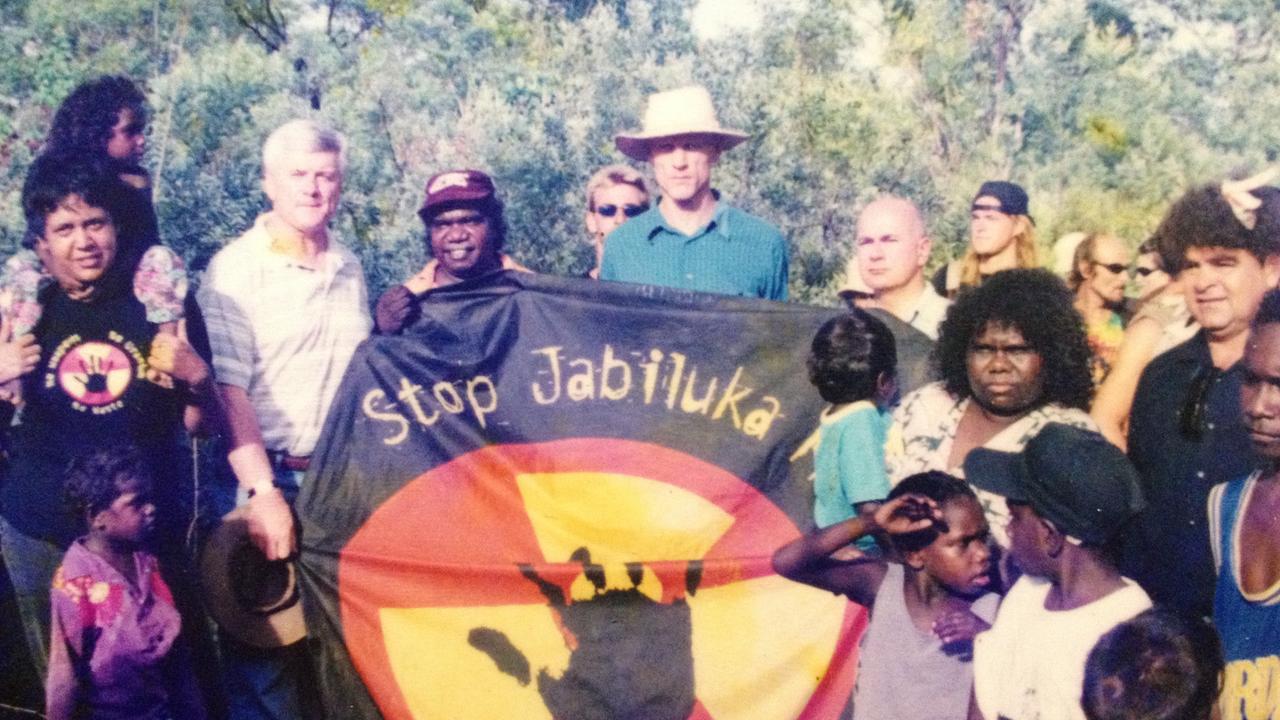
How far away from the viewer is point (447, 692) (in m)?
4.88

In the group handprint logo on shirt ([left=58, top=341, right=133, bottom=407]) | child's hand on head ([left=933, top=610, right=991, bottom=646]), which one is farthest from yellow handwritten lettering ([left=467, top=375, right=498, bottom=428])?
child's hand on head ([left=933, top=610, right=991, bottom=646])

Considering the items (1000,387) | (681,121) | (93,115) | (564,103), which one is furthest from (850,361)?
(564,103)

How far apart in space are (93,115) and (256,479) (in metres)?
2.29

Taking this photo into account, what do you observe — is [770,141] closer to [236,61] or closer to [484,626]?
[236,61]

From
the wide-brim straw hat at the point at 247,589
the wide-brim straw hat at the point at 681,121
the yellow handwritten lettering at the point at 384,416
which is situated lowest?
the wide-brim straw hat at the point at 247,589

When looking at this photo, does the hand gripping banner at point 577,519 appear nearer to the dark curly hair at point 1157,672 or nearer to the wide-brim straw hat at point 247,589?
the wide-brim straw hat at point 247,589

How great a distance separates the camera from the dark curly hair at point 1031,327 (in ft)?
13.7

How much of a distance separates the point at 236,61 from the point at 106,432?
229 inches

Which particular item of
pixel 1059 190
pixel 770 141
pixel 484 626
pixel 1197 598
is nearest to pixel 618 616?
pixel 484 626

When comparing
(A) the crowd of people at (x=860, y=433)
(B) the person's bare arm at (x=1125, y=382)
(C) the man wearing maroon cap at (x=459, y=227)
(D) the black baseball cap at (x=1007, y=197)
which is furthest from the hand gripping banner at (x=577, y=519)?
(D) the black baseball cap at (x=1007, y=197)

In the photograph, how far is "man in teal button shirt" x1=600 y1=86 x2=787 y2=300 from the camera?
571 centimetres

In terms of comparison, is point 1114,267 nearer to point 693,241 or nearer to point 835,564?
point 693,241

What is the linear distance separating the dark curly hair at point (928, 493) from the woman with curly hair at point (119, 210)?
9.05ft

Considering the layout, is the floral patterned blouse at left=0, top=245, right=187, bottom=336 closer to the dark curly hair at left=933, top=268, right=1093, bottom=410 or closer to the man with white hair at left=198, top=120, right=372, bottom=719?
the man with white hair at left=198, top=120, right=372, bottom=719
